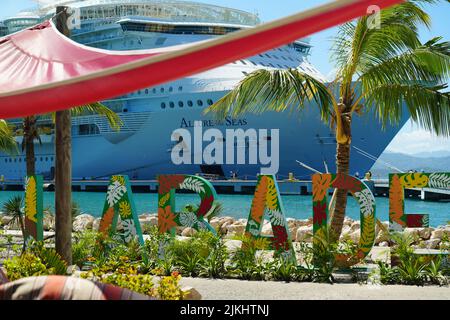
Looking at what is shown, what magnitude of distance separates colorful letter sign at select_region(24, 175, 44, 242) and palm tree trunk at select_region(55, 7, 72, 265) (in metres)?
1.75

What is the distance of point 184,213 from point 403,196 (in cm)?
291

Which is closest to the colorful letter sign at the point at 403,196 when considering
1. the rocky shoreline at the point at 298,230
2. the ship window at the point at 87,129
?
the rocky shoreline at the point at 298,230

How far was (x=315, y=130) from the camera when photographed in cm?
3262

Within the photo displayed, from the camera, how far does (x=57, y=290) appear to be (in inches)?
84.4

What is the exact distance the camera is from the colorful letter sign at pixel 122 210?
846 centimetres

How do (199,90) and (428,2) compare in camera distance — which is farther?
(199,90)

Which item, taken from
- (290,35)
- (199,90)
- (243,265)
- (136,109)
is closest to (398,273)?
(243,265)

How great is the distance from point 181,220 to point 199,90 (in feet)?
90.8

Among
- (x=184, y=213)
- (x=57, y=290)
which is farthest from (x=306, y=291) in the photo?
(x=57, y=290)

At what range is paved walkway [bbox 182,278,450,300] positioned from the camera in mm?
6114

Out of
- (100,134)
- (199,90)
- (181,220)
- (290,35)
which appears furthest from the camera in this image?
(100,134)

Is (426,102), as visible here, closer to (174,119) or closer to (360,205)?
(360,205)

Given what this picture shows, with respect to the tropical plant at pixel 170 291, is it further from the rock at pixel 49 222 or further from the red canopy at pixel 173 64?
the rock at pixel 49 222
